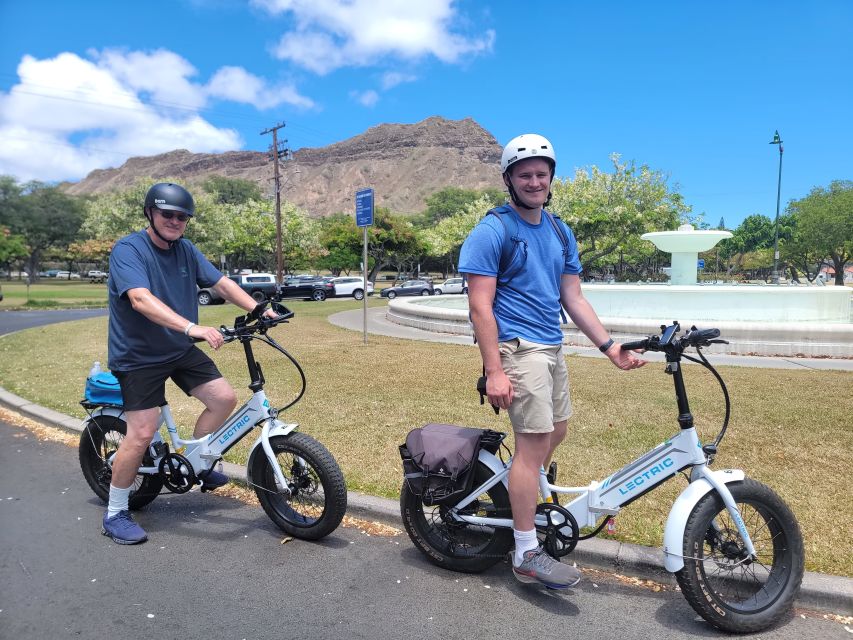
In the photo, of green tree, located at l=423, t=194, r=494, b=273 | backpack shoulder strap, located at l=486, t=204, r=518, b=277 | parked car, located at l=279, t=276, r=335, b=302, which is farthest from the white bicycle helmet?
green tree, located at l=423, t=194, r=494, b=273

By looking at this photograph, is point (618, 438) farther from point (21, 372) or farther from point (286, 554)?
point (21, 372)

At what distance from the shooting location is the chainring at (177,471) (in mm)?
3600

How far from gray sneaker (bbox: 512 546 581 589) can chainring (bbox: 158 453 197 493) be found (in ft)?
6.85

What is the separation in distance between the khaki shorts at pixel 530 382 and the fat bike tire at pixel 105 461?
8.12 ft

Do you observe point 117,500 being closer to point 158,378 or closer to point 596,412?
point 158,378

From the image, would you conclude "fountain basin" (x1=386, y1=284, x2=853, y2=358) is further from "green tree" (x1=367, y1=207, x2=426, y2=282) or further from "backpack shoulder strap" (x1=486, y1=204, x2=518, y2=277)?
"green tree" (x1=367, y1=207, x2=426, y2=282)

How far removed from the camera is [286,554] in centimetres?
327

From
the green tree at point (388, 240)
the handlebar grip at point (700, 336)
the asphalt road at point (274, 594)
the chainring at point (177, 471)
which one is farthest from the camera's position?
the green tree at point (388, 240)

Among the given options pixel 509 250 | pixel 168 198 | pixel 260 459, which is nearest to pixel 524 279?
pixel 509 250

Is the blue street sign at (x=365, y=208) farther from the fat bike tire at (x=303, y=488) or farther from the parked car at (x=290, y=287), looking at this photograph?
the parked car at (x=290, y=287)

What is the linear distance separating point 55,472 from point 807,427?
6551mm

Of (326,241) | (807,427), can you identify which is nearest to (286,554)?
(807,427)

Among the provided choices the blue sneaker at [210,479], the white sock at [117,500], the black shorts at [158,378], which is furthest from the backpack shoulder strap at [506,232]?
the white sock at [117,500]

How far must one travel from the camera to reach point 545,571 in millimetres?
2686
